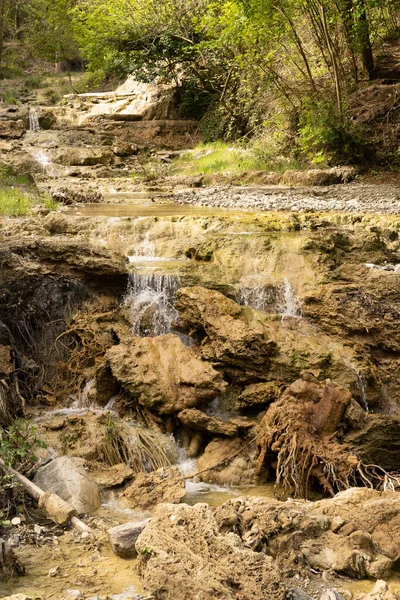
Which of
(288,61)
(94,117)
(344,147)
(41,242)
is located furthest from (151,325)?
(94,117)

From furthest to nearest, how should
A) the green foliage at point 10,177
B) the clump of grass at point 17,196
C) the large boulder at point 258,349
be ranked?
the green foliage at point 10,177, the clump of grass at point 17,196, the large boulder at point 258,349

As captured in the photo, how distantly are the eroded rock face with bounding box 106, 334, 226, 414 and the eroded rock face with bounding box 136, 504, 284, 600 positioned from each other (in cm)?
229

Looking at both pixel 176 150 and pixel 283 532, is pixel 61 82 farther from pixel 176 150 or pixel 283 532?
pixel 283 532

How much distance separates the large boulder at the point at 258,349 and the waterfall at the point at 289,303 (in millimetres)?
575

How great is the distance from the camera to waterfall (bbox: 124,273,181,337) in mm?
7488

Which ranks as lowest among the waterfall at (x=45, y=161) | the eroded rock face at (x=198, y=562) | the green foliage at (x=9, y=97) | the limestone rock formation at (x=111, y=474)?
the limestone rock formation at (x=111, y=474)

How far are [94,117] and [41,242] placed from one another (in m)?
16.4

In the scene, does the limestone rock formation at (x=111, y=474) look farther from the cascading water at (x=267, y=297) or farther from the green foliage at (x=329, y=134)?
the green foliage at (x=329, y=134)

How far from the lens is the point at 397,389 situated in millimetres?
6723

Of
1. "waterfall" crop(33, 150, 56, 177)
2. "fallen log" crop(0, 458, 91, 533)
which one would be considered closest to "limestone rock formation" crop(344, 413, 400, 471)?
"fallen log" crop(0, 458, 91, 533)

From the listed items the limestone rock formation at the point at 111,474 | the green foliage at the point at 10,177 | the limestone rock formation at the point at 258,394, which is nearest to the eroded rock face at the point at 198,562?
the limestone rock formation at the point at 111,474

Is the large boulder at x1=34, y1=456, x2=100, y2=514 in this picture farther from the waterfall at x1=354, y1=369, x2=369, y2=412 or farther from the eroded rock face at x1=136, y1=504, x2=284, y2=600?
the waterfall at x1=354, y1=369, x2=369, y2=412

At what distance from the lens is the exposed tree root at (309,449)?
5301 millimetres

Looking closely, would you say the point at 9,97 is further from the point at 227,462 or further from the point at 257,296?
the point at 227,462
